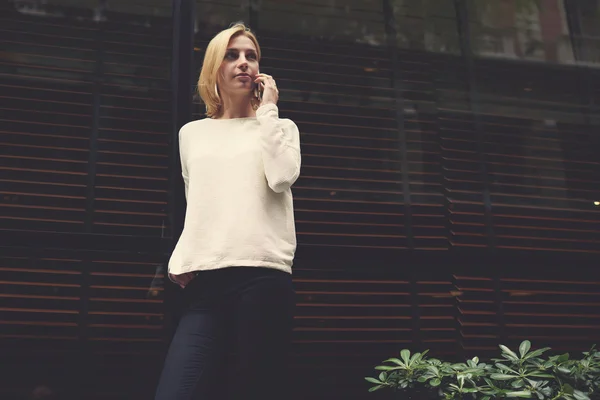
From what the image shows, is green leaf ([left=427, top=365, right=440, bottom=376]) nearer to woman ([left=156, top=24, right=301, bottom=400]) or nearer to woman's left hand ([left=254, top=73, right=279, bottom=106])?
woman ([left=156, top=24, right=301, bottom=400])

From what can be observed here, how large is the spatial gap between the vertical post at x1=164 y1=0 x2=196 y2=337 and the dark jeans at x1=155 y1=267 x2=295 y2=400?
3.29 feet

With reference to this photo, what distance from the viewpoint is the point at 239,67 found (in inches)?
93.4

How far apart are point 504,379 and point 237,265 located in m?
1.44

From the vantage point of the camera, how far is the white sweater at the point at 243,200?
2074 millimetres

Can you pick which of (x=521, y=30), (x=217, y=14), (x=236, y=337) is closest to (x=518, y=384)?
(x=236, y=337)

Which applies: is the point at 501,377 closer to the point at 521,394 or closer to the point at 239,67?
the point at 521,394

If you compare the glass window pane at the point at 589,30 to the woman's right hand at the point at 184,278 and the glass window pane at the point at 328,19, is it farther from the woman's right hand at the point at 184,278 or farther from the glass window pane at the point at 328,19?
the woman's right hand at the point at 184,278

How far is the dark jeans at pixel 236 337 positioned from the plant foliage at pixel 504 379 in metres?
0.89

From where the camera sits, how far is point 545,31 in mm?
4059

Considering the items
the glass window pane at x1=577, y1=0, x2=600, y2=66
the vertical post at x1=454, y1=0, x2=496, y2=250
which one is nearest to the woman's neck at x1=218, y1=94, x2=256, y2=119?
the vertical post at x1=454, y1=0, x2=496, y2=250

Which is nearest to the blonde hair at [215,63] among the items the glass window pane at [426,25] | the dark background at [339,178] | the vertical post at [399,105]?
the dark background at [339,178]

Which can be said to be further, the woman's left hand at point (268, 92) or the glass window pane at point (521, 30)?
the glass window pane at point (521, 30)

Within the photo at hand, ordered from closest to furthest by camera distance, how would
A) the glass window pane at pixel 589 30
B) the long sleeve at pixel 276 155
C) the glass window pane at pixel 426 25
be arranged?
the long sleeve at pixel 276 155 < the glass window pane at pixel 426 25 < the glass window pane at pixel 589 30

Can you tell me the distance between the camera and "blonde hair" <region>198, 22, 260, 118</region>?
2.38 metres
